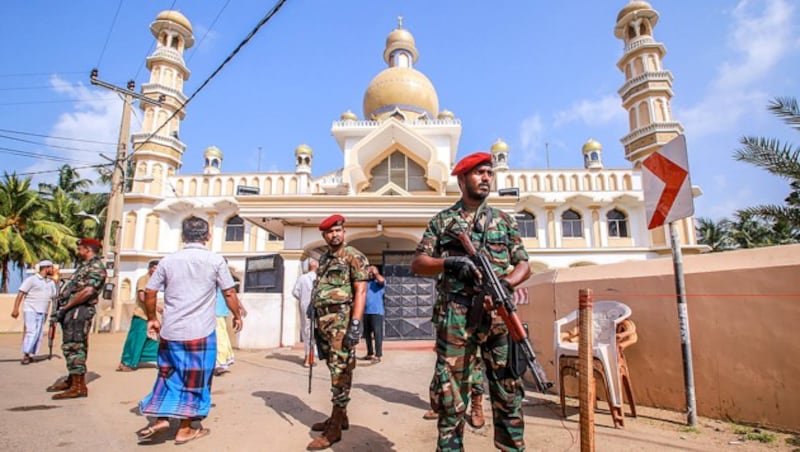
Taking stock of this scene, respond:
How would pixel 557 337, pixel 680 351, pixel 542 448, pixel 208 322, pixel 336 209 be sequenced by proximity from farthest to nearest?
pixel 336 209 < pixel 557 337 < pixel 680 351 < pixel 208 322 < pixel 542 448

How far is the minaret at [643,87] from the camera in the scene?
2255 centimetres

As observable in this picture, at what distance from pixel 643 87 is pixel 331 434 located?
87.0 ft

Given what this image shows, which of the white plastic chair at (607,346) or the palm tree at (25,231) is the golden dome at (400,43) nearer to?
the palm tree at (25,231)

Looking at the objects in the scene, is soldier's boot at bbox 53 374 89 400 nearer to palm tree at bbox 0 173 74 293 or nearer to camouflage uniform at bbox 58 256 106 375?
camouflage uniform at bbox 58 256 106 375

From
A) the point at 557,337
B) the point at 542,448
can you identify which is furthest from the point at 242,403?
the point at 557,337

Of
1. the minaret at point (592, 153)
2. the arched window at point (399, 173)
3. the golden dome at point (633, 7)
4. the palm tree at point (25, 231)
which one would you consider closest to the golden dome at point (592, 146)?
the minaret at point (592, 153)

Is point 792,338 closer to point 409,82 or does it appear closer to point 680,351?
point 680,351

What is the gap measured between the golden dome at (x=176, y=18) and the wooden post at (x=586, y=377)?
102ft

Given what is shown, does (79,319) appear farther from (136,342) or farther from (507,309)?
(507,309)

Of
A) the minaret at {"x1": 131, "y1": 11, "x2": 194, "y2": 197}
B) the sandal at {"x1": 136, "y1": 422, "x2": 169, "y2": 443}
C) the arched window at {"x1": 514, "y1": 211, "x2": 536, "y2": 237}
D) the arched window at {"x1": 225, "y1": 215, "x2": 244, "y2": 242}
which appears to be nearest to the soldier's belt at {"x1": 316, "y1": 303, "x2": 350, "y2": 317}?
the sandal at {"x1": 136, "y1": 422, "x2": 169, "y2": 443}

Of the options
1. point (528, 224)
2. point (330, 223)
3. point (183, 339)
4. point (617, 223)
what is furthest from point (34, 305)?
point (617, 223)

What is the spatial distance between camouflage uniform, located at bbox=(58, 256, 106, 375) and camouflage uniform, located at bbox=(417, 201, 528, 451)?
4.06 m

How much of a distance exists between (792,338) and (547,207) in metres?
20.6

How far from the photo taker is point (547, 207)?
23.0 metres
